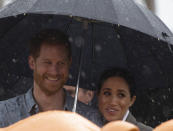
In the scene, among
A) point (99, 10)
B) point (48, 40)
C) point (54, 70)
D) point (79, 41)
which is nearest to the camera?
point (99, 10)

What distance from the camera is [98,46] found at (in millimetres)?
4855

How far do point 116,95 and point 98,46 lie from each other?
68 cm

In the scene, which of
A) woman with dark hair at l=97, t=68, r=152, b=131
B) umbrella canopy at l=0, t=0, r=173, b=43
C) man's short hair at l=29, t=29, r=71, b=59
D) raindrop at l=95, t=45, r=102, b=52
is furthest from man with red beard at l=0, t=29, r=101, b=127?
raindrop at l=95, t=45, r=102, b=52

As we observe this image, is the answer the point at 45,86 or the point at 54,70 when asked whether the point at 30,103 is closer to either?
the point at 45,86

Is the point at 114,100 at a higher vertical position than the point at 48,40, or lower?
lower

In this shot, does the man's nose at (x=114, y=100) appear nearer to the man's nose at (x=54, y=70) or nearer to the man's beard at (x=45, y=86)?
the man's beard at (x=45, y=86)

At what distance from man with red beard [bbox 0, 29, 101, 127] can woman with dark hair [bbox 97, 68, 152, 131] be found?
26 centimetres

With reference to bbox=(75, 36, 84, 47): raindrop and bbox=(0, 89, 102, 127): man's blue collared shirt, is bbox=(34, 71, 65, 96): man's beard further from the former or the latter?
bbox=(75, 36, 84, 47): raindrop

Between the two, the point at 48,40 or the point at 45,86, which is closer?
the point at 45,86

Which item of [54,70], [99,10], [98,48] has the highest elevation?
[99,10]

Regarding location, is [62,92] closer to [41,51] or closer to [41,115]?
[41,51]

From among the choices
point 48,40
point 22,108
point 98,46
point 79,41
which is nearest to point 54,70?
point 48,40

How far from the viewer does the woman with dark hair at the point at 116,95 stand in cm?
433

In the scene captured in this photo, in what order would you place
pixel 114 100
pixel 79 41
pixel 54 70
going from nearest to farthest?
pixel 54 70 → pixel 114 100 → pixel 79 41
